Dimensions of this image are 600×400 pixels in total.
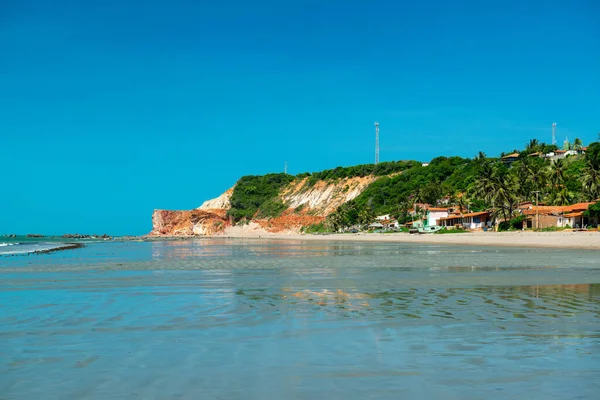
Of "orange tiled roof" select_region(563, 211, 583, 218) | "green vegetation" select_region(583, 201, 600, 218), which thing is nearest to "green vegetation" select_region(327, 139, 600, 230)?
"orange tiled roof" select_region(563, 211, 583, 218)

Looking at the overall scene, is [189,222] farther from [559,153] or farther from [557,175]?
[557,175]

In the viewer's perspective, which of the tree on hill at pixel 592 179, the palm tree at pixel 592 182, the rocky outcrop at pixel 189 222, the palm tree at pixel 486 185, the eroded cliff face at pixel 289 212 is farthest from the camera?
the rocky outcrop at pixel 189 222

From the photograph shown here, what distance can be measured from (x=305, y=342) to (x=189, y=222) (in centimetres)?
17108

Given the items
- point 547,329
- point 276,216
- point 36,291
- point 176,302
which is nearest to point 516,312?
point 547,329

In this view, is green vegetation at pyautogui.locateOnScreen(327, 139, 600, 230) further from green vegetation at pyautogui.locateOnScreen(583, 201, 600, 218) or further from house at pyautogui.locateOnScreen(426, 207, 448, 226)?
green vegetation at pyautogui.locateOnScreen(583, 201, 600, 218)

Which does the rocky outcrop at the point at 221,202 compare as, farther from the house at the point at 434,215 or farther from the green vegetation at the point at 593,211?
the green vegetation at the point at 593,211

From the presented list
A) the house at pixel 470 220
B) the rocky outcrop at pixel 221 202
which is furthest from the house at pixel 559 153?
the rocky outcrop at pixel 221 202

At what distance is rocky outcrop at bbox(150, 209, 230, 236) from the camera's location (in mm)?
166500

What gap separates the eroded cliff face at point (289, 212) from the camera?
14462cm

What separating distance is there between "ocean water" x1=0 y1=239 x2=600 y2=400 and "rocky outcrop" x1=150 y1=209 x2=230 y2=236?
149m

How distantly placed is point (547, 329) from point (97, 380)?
21.8ft

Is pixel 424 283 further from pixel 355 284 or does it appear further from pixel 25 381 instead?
pixel 25 381

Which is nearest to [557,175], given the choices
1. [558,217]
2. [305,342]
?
[558,217]

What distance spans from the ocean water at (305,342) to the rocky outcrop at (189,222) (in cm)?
14946
